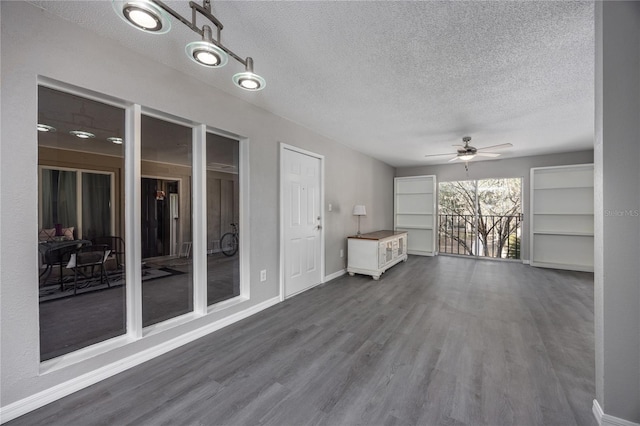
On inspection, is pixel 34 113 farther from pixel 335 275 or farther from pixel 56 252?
pixel 335 275

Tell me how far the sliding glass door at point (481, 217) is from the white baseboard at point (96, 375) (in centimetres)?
605

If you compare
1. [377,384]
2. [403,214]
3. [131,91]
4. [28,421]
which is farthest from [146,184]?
[403,214]

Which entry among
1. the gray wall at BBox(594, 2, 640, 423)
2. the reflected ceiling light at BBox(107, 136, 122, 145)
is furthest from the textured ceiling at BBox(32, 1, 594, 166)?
the reflected ceiling light at BBox(107, 136, 122, 145)

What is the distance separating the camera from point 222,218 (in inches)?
111

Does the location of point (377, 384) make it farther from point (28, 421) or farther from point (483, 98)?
point (483, 98)

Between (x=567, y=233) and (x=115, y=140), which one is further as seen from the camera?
(x=567, y=233)

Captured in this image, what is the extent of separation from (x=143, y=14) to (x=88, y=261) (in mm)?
1864

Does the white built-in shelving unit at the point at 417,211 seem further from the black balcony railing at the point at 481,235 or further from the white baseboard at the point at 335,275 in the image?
the white baseboard at the point at 335,275

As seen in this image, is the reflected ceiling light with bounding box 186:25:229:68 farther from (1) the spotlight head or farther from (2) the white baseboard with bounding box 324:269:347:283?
(2) the white baseboard with bounding box 324:269:347:283

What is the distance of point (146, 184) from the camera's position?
2.21m

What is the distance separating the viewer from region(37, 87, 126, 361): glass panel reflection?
1731 millimetres

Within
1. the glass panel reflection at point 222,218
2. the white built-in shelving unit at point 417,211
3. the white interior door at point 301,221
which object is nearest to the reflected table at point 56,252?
the glass panel reflection at point 222,218

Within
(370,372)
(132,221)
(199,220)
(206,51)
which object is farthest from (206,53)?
(370,372)

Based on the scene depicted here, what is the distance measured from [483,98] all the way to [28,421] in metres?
4.46
